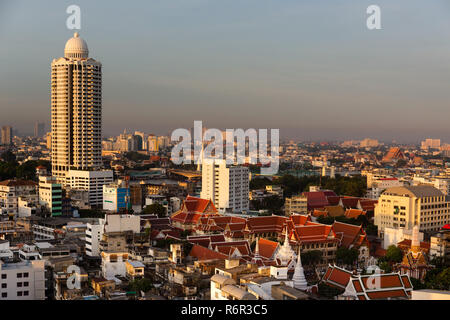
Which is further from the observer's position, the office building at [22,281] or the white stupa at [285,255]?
the white stupa at [285,255]

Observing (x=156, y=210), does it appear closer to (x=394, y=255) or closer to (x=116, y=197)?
(x=116, y=197)

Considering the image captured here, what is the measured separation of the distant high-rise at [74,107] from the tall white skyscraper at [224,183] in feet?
17.3

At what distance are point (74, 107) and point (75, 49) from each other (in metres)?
1.83

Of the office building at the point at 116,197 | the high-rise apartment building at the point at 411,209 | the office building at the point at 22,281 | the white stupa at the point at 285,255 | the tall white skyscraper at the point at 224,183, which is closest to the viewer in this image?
the office building at the point at 22,281

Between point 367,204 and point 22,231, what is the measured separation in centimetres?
757

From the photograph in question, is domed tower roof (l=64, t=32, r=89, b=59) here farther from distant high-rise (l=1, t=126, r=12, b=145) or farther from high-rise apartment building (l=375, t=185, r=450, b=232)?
high-rise apartment building (l=375, t=185, r=450, b=232)

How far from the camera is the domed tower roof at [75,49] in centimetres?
1822

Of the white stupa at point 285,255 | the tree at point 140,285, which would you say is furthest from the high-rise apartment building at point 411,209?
the tree at point 140,285

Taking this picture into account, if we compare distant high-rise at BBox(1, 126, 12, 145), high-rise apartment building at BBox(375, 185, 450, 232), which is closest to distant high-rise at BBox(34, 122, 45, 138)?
distant high-rise at BBox(1, 126, 12, 145)

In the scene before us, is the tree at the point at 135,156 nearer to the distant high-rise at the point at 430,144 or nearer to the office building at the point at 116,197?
the distant high-rise at the point at 430,144

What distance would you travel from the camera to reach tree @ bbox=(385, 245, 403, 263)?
870 cm
